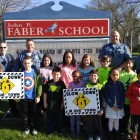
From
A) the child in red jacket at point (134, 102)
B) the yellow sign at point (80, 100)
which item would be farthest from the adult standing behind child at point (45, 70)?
the child in red jacket at point (134, 102)

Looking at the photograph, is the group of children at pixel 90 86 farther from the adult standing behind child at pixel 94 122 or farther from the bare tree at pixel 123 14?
the bare tree at pixel 123 14

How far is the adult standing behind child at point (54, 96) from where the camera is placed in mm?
6676

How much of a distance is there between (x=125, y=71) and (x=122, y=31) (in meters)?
44.5

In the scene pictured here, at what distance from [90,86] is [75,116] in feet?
2.33

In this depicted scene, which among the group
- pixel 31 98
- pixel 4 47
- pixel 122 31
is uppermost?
pixel 122 31

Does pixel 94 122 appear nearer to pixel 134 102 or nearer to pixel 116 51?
pixel 134 102

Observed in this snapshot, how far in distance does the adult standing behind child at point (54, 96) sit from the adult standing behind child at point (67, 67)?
319mm

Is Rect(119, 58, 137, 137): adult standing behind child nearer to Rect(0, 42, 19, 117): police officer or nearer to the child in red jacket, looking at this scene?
the child in red jacket

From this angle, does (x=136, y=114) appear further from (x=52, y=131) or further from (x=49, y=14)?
(x=49, y=14)

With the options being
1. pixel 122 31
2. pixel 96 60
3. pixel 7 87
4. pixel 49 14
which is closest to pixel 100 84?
pixel 7 87

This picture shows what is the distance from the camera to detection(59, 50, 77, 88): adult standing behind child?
280 inches

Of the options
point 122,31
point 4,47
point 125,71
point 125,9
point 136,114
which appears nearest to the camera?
point 136,114

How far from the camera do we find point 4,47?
7.32m

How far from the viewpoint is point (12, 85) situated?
6688mm
